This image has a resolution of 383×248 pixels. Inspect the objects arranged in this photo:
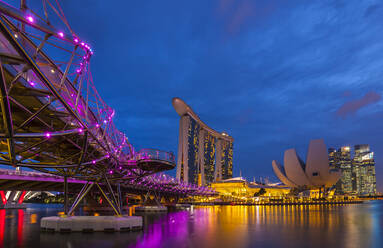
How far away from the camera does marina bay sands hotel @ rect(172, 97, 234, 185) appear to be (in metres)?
135

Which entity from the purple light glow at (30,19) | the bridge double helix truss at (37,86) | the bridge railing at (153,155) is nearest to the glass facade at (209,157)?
the bridge railing at (153,155)

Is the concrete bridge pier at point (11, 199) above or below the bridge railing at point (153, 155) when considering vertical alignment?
below

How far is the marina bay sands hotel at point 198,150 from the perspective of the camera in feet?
442

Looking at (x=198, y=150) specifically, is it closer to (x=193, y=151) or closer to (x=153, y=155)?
(x=193, y=151)

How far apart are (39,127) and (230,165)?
612 ft

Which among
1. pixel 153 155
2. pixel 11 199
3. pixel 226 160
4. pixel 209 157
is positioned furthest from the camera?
pixel 226 160

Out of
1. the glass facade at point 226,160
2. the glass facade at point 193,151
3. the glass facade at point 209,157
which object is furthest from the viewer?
the glass facade at point 226,160

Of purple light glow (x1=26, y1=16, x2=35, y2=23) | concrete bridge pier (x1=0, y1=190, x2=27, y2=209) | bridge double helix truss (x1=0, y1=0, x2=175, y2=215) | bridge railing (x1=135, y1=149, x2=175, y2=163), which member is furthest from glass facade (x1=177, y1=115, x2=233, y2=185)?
purple light glow (x1=26, y1=16, x2=35, y2=23)

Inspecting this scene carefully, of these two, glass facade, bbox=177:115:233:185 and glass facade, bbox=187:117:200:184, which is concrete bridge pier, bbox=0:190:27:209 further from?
glass facade, bbox=187:117:200:184

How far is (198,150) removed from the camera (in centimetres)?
15688

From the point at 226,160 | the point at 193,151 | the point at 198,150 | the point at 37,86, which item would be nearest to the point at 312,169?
the point at 193,151

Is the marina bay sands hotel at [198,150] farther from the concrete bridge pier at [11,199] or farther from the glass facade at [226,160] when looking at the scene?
the concrete bridge pier at [11,199]

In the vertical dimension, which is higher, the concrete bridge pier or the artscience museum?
the artscience museum

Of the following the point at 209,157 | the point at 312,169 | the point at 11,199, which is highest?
the point at 209,157
